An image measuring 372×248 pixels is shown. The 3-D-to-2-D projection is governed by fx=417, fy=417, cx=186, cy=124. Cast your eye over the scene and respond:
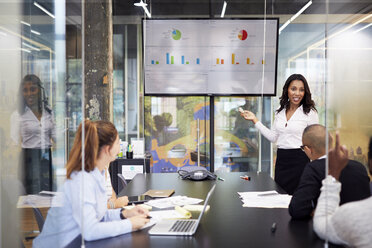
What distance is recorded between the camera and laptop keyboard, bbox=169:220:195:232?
1.97 m

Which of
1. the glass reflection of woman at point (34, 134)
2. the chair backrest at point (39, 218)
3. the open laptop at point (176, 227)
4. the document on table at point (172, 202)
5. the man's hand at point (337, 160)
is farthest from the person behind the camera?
the document on table at point (172, 202)

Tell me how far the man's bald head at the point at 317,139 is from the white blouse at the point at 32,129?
1.38 meters

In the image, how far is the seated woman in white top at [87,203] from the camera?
1855 mm

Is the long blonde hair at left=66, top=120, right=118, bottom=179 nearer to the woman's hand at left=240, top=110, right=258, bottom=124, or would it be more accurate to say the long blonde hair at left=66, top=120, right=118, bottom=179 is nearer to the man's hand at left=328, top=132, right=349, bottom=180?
the man's hand at left=328, top=132, right=349, bottom=180

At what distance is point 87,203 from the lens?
186cm

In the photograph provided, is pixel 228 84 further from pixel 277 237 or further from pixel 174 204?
pixel 277 237

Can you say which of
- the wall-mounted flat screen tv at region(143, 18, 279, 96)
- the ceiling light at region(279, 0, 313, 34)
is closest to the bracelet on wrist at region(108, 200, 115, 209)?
the ceiling light at region(279, 0, 313, 34)

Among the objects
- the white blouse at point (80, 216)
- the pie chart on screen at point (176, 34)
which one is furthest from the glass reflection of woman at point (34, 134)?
the pie chart on screen at point (176, 34)

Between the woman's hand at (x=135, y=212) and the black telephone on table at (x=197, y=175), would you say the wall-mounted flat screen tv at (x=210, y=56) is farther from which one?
the woman's hand at (x=135, y=212)

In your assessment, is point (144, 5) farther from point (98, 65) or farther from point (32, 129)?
point (32, 129)

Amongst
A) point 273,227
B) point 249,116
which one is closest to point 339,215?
point 273,227

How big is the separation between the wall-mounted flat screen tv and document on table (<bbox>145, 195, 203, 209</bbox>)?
9.42ft

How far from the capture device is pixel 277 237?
189 centimetres

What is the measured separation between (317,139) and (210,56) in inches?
140
